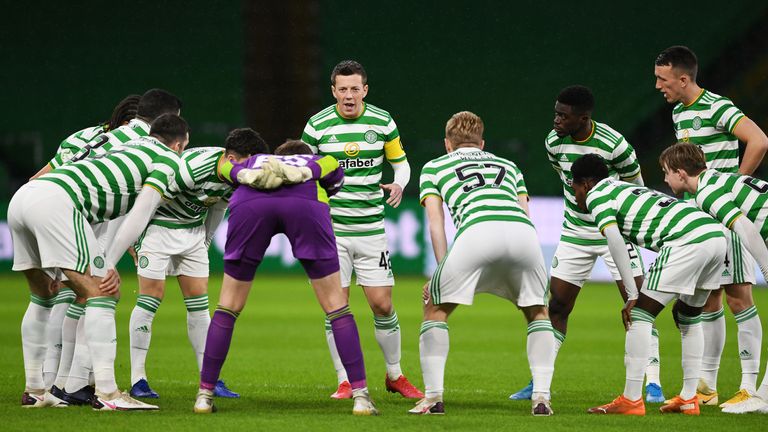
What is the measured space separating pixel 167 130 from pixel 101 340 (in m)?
1.43

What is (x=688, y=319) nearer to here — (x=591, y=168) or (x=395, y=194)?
(x=591, y=168)

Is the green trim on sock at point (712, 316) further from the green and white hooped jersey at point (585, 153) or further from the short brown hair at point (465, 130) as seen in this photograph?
the short brown hair at point (465, 130)

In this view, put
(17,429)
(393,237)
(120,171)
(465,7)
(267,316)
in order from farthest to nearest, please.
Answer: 1. (465,7)
2. (393,237)
3. (267,316)
4. (120,171)
5. (17,429)

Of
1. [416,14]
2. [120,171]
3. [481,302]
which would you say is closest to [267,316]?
[481,302]

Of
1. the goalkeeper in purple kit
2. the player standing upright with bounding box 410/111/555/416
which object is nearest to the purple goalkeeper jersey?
the goalkeeper in purple kit

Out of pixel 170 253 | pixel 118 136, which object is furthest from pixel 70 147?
pixel 170 253

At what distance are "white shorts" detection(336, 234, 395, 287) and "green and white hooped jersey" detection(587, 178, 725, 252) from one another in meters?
1.80

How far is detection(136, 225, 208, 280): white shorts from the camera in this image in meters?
7.63

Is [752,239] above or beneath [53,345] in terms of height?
above

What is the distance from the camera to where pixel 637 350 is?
6551 millimetres

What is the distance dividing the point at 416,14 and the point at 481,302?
1395 centimetres

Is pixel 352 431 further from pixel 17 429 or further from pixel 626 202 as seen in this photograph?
pixel 626 202

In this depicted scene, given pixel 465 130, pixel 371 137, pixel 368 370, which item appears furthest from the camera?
pixel 368 370

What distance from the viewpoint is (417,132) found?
2628 cm
